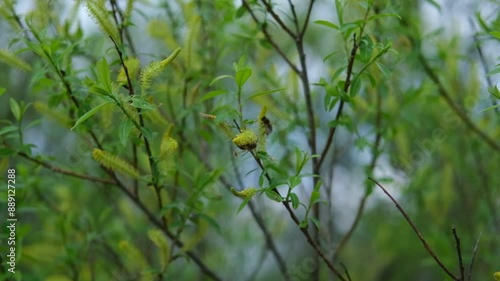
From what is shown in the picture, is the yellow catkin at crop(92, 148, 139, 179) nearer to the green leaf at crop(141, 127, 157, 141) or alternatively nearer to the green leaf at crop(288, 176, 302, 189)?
the green leaf at crop(141, 127, 157, 141)

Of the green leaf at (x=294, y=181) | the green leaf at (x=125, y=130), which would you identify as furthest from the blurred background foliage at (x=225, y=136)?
the green leaf at (x=294, y=181)

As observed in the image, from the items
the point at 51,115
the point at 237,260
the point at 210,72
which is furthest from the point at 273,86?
the point at 237,260

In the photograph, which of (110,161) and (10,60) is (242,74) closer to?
(110,161)

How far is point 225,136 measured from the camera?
1.58 metres

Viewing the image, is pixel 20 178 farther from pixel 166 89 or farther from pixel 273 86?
pixel 273 86

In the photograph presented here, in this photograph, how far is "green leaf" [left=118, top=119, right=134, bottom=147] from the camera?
1456mm

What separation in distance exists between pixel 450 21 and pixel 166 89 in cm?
185

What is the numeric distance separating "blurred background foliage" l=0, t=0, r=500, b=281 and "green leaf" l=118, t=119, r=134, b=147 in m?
0.01

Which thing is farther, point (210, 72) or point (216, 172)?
point (210, 72)

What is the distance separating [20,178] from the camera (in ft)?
7.27

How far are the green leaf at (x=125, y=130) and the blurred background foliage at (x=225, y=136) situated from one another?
0.01m

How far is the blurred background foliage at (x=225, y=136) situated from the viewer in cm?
188

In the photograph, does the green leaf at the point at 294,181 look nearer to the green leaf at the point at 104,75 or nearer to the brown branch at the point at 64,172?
the green leaf at the point at 104,75

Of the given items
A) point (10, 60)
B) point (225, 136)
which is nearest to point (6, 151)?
point (10, 60)
